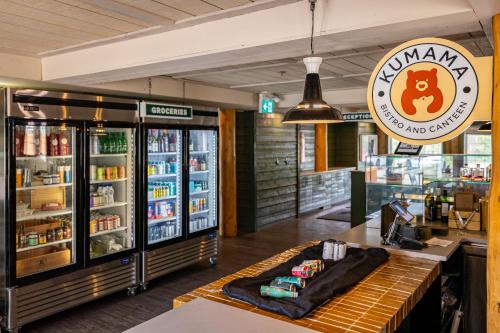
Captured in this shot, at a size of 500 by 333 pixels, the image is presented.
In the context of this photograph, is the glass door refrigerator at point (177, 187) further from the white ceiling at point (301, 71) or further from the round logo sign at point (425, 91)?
the round logo sign at point (425, 91)

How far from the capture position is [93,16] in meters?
2.81

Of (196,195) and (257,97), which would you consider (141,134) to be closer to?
(196,195)

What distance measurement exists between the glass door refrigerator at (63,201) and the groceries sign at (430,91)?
10.2 feet

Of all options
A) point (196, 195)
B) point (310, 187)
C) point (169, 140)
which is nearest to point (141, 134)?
point (169, 140)

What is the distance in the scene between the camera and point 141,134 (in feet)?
15.9

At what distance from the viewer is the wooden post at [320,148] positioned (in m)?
10.6

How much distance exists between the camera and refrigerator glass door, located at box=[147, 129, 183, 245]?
208 inches

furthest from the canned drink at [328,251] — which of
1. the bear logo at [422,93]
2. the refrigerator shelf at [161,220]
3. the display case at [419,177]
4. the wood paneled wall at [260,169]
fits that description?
the wood paneled wall at [260,169]

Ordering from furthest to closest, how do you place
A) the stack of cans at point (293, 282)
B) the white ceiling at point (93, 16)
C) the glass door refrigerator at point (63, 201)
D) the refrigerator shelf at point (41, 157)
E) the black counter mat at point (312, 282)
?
the refrigerator shelf at point (41, 157), the glass door refrigerator at point (63, 201), the white ceiling at point (93, 16), the stack of cans at point (293, 282), the black counter mat at point (312, 282)

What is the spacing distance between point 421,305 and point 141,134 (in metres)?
3.36

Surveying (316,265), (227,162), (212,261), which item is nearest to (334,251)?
(316,265)

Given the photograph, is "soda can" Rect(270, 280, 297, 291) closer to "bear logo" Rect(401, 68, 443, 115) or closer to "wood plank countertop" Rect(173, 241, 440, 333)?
"wood plank countertop" Rect(173, 241, 440, 333)

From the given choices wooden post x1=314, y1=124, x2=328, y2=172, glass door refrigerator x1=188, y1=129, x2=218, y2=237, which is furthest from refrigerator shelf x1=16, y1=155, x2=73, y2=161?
wooden post x1=314, y1=124, x2=328, y2=172

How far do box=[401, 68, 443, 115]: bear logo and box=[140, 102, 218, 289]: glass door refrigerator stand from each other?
334 centimetres
